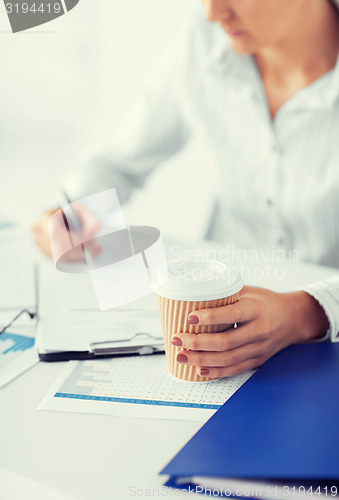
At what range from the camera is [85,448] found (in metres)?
0.44

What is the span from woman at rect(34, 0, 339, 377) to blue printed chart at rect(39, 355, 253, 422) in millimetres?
391

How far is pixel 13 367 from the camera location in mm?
579

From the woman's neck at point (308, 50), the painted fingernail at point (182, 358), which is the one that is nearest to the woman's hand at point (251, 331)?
the painted fingernail at point (182, 358)

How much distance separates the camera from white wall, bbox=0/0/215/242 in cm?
76

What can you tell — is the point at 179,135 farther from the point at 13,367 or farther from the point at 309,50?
the point at 13,367

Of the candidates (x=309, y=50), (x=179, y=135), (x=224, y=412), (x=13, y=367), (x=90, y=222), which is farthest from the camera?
(x=179, y=135)

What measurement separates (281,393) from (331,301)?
6.2 inches

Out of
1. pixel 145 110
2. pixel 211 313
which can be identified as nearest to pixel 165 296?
pixel 211 313

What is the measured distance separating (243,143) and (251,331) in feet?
2.39

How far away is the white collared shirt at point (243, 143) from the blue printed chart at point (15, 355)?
1.23ft
